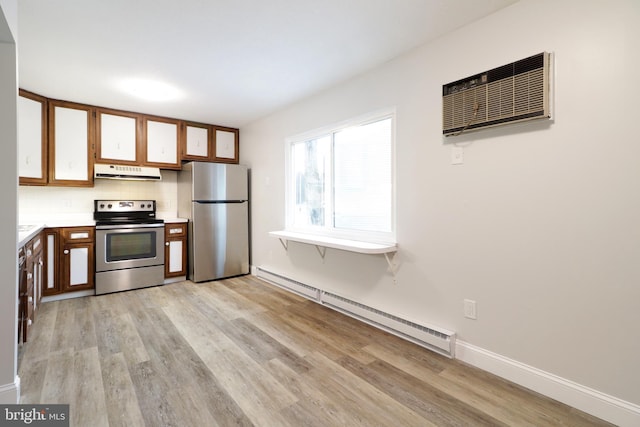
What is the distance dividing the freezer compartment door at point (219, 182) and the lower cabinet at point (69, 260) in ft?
4.43

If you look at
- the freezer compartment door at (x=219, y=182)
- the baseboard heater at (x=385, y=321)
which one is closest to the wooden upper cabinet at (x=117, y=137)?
the freezer compartment door at (x=219, y=182)

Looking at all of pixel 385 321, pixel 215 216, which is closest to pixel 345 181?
pixel 385 321

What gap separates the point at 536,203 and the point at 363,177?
60.1 inches

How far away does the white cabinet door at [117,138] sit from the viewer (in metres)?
4.02

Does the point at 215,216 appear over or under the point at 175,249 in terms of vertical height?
Result: over

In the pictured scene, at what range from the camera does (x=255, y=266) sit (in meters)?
4.75

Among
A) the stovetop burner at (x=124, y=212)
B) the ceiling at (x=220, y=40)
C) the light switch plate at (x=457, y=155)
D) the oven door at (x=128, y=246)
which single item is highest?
the ceiling at (x=220, y=40)

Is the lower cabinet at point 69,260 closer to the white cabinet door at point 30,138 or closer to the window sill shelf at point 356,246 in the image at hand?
the white cabinet door at point 30,138

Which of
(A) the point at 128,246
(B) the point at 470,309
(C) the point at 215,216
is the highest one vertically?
(C) the point at 215,216

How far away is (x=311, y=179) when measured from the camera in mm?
3795

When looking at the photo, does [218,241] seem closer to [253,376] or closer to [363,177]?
[363,177]

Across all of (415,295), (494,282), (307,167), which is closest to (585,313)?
(494,282)

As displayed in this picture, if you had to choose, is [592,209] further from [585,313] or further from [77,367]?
[77,367]

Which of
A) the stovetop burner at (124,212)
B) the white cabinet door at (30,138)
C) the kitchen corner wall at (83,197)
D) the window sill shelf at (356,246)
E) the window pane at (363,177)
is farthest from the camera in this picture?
the stovetop burner at (124,212)
